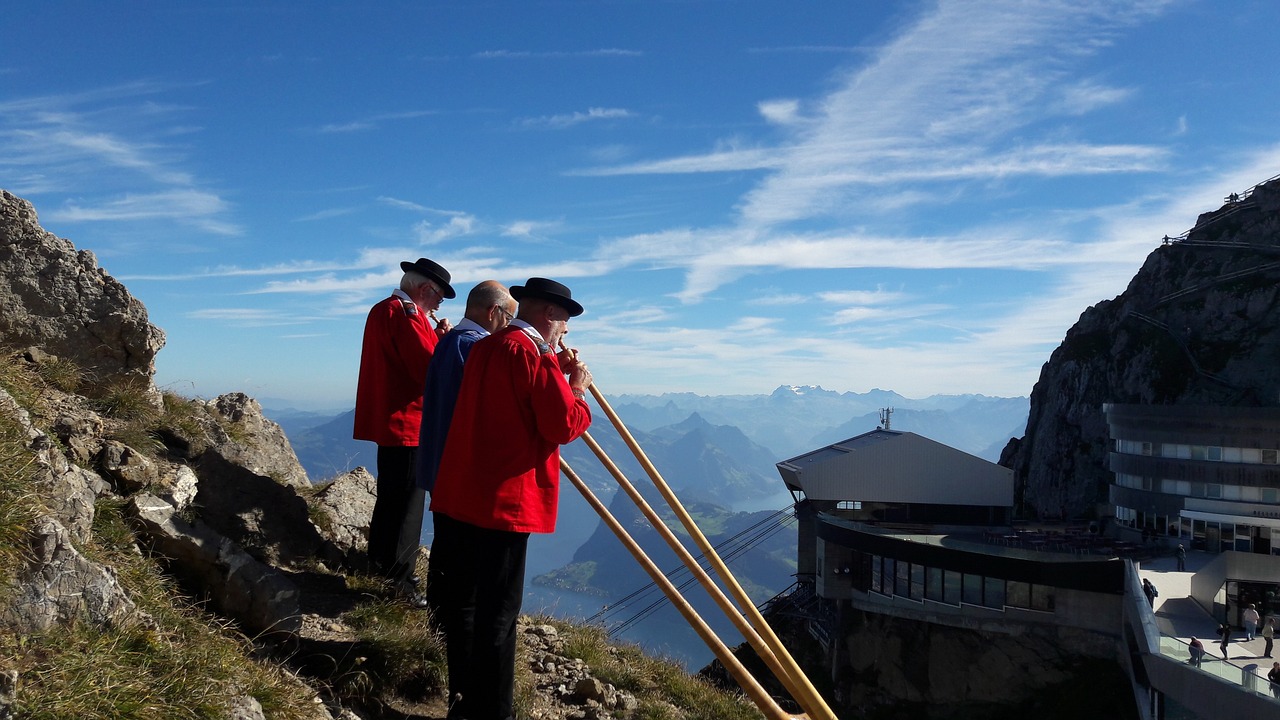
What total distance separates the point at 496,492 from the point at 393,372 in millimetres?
2577

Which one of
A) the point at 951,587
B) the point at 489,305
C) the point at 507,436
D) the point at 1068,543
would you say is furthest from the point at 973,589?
the point at 507,436

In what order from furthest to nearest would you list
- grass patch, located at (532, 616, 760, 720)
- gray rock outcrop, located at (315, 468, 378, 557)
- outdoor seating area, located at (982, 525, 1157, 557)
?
outdoor seating area, located at (982, 525, 1157, 557) < gray rock outcrop, located at (315, 468, 378, 557) < grass patch, located at (532, 616, 760, 720)

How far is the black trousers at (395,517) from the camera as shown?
22.9 ft

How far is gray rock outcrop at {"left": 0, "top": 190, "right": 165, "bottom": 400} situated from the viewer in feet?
24.3

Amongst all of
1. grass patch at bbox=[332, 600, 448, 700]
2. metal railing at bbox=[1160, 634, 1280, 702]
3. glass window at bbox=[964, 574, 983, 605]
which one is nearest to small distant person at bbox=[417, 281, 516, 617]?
grass patch at bbox=[332, 600, 448, 700]

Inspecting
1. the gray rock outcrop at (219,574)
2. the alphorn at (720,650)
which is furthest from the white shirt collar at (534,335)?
the gray rock outcrop at (219,574)

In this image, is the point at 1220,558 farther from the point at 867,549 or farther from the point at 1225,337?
A: the point at 1225,337

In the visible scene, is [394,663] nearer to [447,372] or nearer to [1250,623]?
[447,372]

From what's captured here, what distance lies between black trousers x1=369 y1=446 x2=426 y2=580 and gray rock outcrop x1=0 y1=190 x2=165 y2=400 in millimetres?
2947

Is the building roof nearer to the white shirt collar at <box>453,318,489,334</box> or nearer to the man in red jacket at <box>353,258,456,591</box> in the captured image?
the man in red jacket at <box>353,258,456,591</box>

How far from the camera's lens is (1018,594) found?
38.2m

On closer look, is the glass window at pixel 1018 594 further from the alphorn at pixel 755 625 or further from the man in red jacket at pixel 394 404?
the man in red jacket at pixel 394 404

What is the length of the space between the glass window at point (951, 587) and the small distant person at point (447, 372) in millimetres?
39687

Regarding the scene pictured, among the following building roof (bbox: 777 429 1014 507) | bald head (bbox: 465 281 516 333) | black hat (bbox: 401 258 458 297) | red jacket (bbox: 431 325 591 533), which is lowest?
building roof (bbox: 777 429 1014 507)
